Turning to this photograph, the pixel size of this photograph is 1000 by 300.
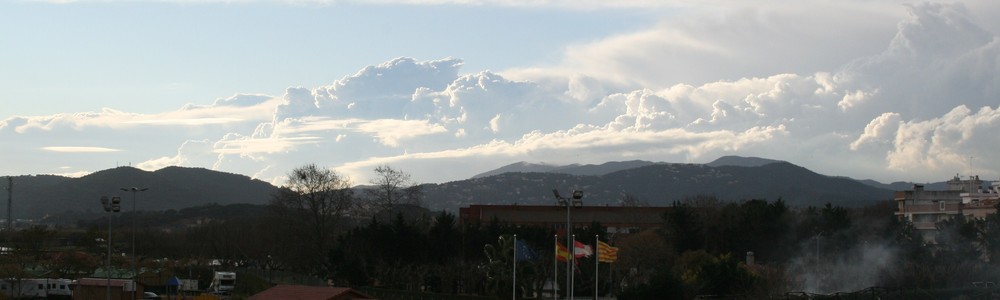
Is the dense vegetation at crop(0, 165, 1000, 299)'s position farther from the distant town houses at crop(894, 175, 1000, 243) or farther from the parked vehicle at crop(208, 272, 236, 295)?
the distant town houses at crop(894, 175, 1000, 243)

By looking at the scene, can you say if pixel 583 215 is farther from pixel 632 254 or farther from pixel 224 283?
pixel 224 283

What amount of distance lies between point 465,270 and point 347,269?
9952mm

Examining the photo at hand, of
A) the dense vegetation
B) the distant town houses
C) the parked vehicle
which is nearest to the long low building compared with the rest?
the dense vegetation

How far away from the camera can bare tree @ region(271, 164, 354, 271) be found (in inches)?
4286

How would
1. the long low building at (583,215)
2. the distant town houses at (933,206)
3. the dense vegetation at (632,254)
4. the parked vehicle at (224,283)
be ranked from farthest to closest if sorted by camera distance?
the long low building at (583,215), the distant town houses at (933,206), the parked vehicle at (224,283), the dense vegetation at (632,254)

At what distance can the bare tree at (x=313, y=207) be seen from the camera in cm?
10888

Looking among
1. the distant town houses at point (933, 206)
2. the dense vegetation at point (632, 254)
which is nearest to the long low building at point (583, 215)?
the dense vegetation at point (632, 254)

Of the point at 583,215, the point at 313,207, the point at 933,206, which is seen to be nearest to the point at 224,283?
the point at 313,207

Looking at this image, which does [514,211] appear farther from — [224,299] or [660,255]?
[224,299]

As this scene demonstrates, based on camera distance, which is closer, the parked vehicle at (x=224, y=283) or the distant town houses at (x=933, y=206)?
the parked vehicle at (x=224, y=283)

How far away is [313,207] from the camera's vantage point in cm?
10962

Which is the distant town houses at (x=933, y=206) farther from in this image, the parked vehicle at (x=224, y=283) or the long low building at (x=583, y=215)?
the parked vehicle at (x=224, y=283)

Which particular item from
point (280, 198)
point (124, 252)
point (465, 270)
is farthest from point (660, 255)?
point (124, 252)

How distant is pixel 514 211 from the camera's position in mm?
139375
